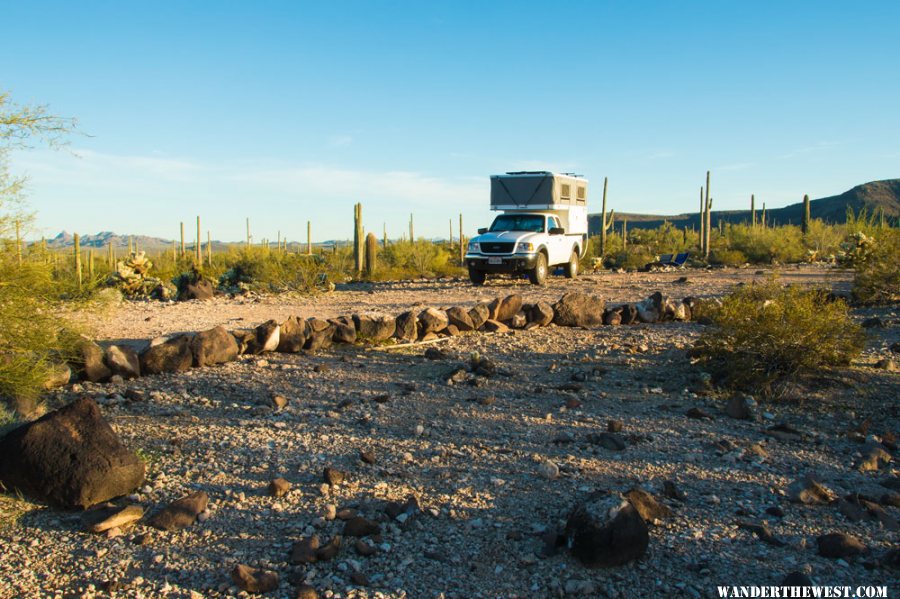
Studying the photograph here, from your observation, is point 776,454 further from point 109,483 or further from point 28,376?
point 28,376

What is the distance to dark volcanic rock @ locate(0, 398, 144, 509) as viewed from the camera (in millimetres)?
3682

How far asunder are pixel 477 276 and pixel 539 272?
1.54 meters

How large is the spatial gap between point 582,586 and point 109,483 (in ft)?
8.37

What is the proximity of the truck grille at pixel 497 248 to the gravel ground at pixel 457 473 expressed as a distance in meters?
8.88

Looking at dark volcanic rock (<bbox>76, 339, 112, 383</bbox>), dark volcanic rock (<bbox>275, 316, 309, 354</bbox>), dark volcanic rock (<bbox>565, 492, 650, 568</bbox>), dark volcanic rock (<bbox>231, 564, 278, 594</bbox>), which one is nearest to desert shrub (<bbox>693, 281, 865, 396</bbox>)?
dark volcanic rock (<bbox>565, 492, 650, 568</bbox>)

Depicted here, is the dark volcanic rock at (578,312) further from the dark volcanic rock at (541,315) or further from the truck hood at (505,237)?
the truck hood at (505,237)

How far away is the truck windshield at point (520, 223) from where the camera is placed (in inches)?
684

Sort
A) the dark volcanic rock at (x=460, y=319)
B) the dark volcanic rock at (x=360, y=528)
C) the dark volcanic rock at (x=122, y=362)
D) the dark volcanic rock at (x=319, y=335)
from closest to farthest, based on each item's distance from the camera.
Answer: the dark volcanic rock at (x=360, y=528) < the dark volcanic rock at (x=122, y=362) < the dark volcanic rock at (x=319, y=335) < the dark volcanic rock at (x=460, y=319)

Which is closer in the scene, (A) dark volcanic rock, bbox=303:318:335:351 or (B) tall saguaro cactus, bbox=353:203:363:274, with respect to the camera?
(A) dark volcanic rock, bbox=303:318:335:351

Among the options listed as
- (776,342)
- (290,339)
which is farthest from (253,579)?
(776,342)

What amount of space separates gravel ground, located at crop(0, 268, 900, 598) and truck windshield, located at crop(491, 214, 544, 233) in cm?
1002

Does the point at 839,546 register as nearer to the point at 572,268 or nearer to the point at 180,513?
the point at 180,513

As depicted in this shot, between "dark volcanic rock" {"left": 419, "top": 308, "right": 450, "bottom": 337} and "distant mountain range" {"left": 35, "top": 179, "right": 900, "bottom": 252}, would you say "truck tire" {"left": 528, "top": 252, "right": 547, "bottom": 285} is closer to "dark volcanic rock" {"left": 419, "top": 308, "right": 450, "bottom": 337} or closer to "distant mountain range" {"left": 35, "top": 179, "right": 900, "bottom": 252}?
"dark volcanic rock" {"left": 419, "top": 308, "right": 450, "bottom": 337}

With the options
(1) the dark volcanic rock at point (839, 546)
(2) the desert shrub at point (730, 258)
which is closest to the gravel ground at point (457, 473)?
(1) the dark volcanic rock at point (839, 546)
